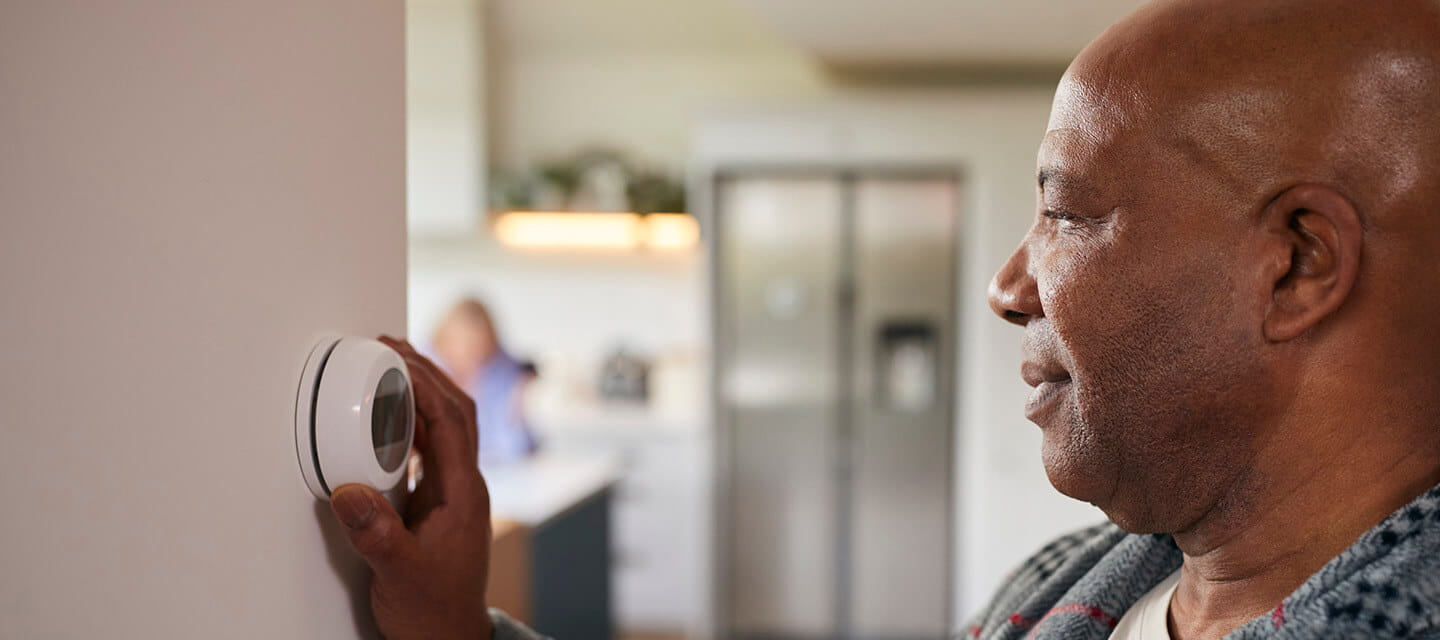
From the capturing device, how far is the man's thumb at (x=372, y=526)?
702 millimetres

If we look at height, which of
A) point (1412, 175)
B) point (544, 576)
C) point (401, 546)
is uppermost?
point (1412, 175)

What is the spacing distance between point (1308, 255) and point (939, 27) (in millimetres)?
2882

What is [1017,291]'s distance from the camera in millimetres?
701

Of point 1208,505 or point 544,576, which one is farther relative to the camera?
point 544,576

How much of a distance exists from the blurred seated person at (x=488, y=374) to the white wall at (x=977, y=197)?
1.06 metres

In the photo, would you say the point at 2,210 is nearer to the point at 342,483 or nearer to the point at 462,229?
the point at 342,483

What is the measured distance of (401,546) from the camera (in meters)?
0.75

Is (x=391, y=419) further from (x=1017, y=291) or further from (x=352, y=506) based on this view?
(x=1017, y=291)

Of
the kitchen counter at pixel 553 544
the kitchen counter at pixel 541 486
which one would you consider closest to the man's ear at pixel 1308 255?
the kitchen counter at pixel 553 544

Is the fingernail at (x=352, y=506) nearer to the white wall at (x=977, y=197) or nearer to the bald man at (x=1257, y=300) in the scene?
the bald man at (x=1257, y=300)

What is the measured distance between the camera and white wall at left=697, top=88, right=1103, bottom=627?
3.76 meters

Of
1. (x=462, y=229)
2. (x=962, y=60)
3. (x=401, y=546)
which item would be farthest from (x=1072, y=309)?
(x=462, y=229)

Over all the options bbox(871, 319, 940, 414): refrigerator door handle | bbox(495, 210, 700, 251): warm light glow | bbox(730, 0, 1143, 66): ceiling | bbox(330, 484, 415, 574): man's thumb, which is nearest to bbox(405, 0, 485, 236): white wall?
bbox(495, 210, 700, 251): warm light glow

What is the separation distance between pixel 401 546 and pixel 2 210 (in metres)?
0.38
